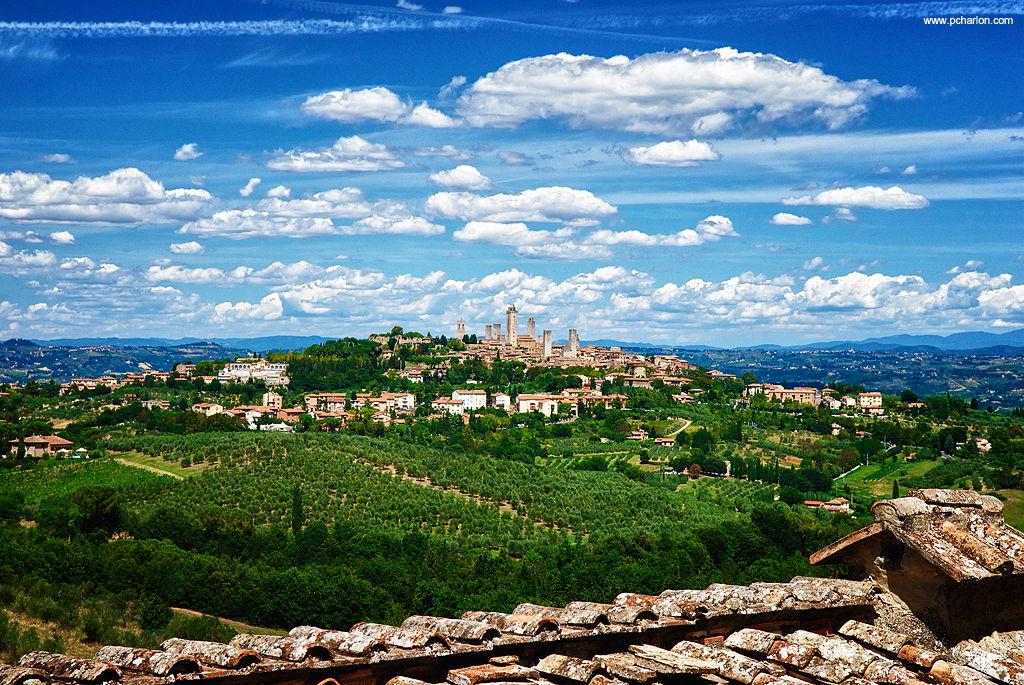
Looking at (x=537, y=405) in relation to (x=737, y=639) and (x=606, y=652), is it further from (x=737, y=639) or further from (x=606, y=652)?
(x=737, y=639)

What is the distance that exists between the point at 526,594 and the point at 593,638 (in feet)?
78.5

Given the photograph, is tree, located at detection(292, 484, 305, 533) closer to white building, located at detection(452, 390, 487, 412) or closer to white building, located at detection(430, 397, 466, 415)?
white building, located at detection(430, 397, 466, 415)

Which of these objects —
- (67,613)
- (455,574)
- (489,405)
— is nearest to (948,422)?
(489,405)

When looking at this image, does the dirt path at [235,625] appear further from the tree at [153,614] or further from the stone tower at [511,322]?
the stone tower at [511,322]

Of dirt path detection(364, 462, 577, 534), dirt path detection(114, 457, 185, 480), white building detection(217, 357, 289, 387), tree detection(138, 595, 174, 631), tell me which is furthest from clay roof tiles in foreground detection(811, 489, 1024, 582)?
white building detection(217, 357, 289, 387)

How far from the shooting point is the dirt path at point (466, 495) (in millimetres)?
40438

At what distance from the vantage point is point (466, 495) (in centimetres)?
4541

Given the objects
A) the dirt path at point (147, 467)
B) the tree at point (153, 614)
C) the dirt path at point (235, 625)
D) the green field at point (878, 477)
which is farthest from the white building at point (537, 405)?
the tree at point (153, 614)

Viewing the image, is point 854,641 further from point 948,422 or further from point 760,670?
point 948,422

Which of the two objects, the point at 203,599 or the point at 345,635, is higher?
the point at 345,635

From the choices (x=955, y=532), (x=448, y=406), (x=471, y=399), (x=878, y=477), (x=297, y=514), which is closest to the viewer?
(x=955, y=532)

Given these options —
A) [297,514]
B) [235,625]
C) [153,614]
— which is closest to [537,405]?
[297,514]

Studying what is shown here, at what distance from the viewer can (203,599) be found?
1064 inches

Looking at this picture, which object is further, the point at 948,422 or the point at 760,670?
the point at 948,422
